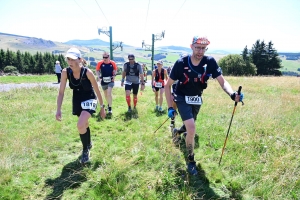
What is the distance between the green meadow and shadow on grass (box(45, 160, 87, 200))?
0.02 metres

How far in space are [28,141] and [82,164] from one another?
6.61ft

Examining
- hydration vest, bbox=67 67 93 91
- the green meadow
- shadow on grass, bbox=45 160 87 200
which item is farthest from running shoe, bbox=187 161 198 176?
hydration vest, bbox=67 67 93 91

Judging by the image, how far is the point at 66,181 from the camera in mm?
3820

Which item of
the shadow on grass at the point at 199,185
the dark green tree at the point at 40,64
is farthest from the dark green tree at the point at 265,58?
the shadow on grass at the point at 199,185

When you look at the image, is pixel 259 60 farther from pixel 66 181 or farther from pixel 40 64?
pixel 66 181

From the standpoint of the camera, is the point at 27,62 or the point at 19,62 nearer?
the point at 19,62

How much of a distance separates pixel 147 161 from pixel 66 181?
5.49 ft

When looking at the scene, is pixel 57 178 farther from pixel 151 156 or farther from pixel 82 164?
pixel 151 156

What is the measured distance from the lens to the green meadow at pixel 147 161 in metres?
3.46

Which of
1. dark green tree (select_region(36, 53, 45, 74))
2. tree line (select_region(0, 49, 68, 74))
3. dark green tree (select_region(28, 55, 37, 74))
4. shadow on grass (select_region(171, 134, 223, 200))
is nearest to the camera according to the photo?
shadow on grass (select_region(171, 134, 223, 200))

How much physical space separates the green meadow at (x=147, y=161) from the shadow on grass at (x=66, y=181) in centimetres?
2

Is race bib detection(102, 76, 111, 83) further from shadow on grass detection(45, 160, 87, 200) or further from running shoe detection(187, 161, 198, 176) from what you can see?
running shoe detection(187, 161, 198, 176)

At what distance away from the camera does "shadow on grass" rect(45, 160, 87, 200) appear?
3.51 m

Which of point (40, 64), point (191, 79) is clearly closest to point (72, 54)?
point (191, 79)
